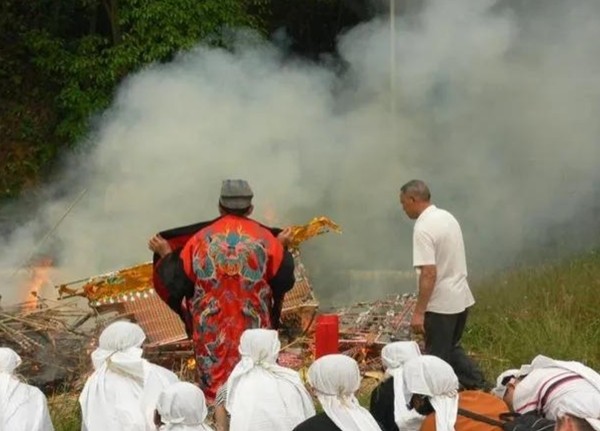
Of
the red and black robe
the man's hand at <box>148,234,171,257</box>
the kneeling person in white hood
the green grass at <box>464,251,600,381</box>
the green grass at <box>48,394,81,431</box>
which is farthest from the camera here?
the green grass at <box>464,251,600,381</box>

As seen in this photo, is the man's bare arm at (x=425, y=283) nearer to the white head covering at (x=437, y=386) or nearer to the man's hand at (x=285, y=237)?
the man's hand at (x=285, y=237)

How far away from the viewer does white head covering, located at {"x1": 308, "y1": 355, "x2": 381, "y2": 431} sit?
4707 millimetres

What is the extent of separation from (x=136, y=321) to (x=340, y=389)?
4260mm

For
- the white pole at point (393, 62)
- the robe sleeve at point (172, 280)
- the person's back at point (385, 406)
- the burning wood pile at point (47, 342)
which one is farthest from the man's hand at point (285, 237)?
the white pole at point (393, 62)

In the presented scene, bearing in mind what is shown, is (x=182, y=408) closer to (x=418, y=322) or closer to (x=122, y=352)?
(x=122, y=352)

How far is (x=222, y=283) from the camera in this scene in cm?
A: 649

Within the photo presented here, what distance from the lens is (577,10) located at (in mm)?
14484

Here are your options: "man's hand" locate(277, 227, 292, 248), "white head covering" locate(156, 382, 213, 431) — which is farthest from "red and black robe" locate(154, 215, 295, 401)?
"white head covering" locate(156, 382, 213, 431)

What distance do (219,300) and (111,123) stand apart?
8210mm

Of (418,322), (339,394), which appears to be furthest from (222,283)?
(339,394)

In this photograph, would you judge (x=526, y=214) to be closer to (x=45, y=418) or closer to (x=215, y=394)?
(x=215, y=394)

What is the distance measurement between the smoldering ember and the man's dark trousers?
36.2 inches

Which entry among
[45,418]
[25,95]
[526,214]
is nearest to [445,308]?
[45,418]

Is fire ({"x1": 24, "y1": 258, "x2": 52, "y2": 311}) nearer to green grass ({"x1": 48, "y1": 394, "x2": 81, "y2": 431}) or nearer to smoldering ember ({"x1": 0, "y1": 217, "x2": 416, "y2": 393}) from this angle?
smoldering ember ({"x1": 0, "y1": 217, "x2": 416, "y2": 393})
